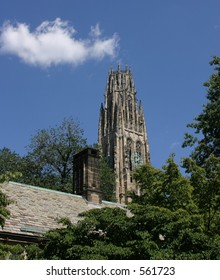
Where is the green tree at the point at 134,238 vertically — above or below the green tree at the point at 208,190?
below

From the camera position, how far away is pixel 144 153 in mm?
94125

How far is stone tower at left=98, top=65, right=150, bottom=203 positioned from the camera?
89.8 m

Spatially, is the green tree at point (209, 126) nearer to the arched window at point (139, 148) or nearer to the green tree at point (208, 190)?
the green tree at point (208, 190)

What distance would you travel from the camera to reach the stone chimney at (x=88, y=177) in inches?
798

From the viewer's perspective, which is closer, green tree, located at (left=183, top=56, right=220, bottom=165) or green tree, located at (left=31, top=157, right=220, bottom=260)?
green tree, located at (left=31, top=157, right=220, bottom=260)

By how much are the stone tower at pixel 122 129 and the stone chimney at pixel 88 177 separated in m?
65.2

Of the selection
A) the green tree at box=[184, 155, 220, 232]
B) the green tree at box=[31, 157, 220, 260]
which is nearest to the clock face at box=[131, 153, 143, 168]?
the green tree at box=[184, 155, 220, 232]

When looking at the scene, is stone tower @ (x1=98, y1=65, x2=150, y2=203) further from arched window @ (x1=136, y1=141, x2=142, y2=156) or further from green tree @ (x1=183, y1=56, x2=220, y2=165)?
green tree @ (x1=183, y1=56, x2=220, y2=165)

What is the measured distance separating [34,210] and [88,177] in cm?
445

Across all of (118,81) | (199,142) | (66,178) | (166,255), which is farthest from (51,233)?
(118,81)

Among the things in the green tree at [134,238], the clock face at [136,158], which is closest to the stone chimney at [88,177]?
the green tree at [134,238]

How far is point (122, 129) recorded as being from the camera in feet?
313

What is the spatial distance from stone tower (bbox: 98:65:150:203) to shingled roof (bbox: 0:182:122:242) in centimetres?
6727
